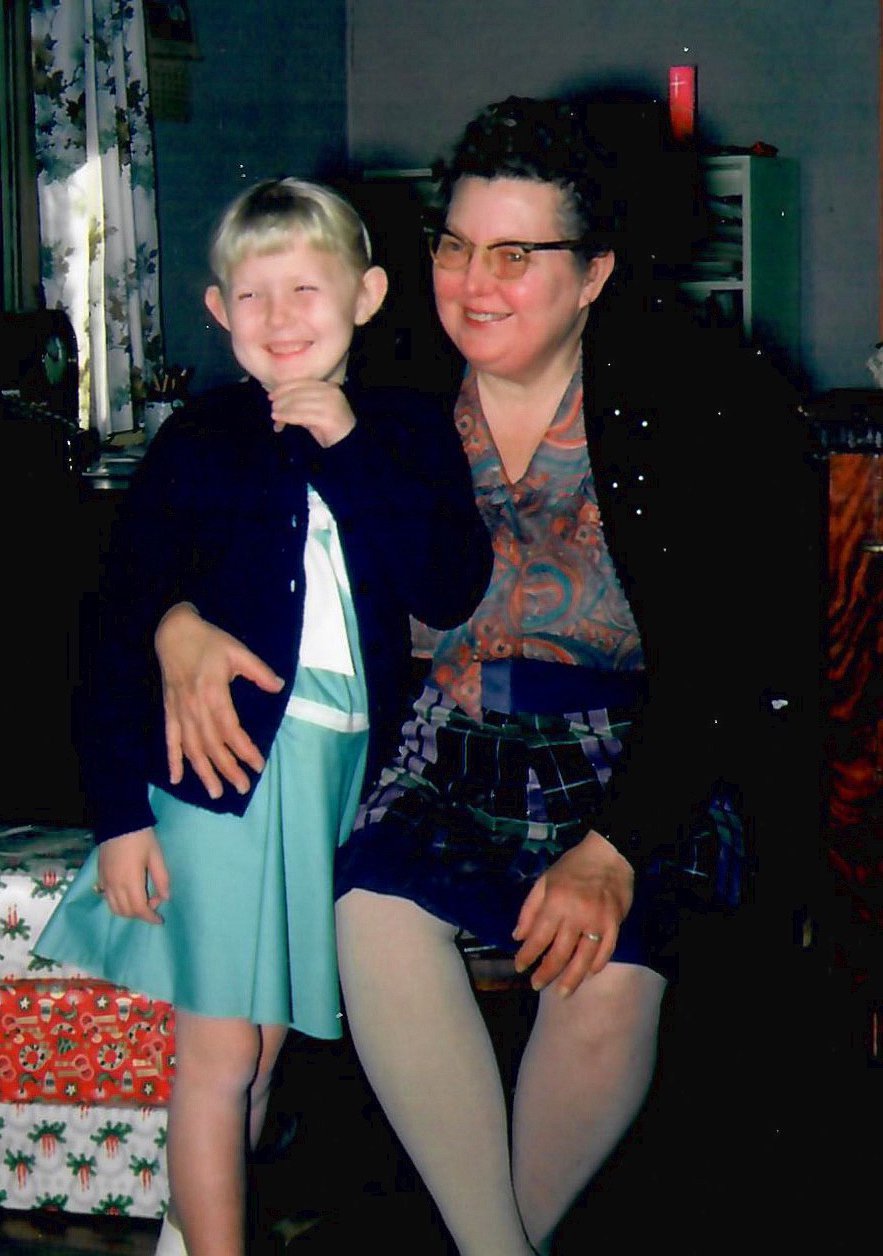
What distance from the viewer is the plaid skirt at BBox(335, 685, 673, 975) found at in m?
1.35

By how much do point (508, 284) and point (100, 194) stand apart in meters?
2.84

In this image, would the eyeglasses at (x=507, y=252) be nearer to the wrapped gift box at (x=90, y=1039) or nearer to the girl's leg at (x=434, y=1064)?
the girl's leg at (x=434, y=1064)

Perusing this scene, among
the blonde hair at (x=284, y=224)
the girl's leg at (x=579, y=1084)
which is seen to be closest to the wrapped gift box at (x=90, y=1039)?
the girl's leg at (x=579, y=1084)

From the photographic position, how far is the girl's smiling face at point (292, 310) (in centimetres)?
136

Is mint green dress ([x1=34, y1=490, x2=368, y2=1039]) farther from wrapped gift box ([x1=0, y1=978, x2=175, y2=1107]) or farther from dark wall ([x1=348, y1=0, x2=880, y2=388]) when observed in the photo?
dark wall ([x1=348, y1=0, x2=880, y2=388])

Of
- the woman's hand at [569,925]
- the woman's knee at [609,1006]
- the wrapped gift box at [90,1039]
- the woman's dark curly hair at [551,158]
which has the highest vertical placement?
the woman's dark curly hair at [551,158]

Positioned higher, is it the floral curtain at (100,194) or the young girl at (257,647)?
the floral curtain at (100,194)

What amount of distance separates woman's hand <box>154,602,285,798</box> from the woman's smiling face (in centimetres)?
37

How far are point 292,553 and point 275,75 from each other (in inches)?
178

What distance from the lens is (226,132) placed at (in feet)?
16.5

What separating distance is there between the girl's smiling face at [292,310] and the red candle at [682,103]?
3821mm

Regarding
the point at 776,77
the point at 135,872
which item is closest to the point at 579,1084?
the point at 135,872

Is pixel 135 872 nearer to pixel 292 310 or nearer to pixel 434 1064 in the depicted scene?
pixel 434 1064

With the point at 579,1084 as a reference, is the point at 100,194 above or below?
above
